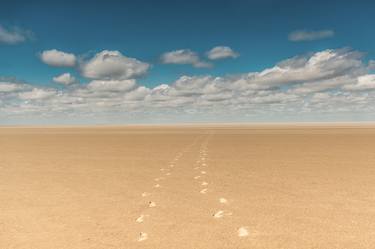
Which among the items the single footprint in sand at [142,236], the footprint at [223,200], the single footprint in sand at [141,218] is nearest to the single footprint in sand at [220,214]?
the footprint at [223,200]

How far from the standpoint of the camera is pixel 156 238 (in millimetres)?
6492

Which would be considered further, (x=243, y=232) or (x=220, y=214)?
(x=220, y=214)

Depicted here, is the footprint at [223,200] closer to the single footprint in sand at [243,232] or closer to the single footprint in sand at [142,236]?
the single footprint in sand at [243,232]

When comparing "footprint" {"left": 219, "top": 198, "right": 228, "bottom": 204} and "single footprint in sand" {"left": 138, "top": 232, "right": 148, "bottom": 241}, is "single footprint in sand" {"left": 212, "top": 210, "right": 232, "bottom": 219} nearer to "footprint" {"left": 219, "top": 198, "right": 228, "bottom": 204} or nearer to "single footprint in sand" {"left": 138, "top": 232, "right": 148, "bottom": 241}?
"footprint" {"left": 219, "top": 198, "right": 228, "bottom": 204}

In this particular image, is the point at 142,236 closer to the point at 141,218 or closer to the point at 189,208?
the point at 141,218

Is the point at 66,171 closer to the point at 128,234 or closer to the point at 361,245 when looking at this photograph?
the point at 128,234

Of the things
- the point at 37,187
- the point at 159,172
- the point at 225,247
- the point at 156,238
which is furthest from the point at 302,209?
the point at 37,187

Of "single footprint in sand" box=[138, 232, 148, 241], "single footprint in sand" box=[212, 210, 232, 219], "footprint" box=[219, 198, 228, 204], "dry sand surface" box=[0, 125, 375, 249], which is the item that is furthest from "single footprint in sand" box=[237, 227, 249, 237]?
"footprint" box=[219, 198, 228, 204]

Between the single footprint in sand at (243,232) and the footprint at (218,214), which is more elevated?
the footprint at (218,214)

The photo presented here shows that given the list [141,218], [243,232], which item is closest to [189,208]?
[141,218]

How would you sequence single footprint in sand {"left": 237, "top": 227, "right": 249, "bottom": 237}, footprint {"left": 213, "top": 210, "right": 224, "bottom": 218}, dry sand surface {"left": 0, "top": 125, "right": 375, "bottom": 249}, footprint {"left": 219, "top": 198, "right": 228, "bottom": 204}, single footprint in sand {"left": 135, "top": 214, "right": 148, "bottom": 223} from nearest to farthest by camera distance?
dry sand surface {"left": 0, "top": 125, "right": 375, "bottom": 249} → single footprint in sand {"left": 237, "top": 227, "right": 249, "bottom": 237} → single footprint in sand {"left": 135, "top": 214, "right": 148, "bottom": 223} → footprint {"left": 213, "top": 210, "right": 224, "bottom": 218} → footprint {"left": 219, "top": 198, "right": 228, "bottom": 204}

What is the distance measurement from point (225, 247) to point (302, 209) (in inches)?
128

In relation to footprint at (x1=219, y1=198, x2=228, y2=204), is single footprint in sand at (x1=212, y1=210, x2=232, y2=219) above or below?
below

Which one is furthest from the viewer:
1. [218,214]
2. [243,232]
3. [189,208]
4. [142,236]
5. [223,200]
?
[223,200]
